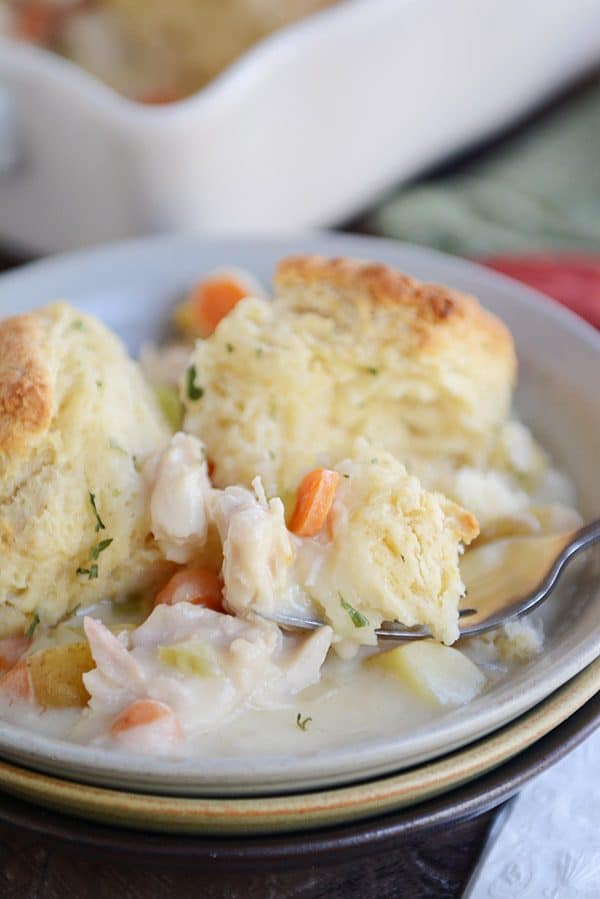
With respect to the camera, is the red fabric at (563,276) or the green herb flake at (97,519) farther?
the red fabric at (563,276)

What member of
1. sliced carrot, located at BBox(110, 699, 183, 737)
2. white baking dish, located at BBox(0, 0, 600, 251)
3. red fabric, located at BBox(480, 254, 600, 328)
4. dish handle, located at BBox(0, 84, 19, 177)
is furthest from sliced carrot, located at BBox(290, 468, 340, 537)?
dish handle, located at BBox(0, 84, 19, 177)

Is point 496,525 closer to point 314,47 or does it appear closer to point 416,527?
point 416,527

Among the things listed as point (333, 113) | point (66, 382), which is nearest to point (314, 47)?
point (333, 113)

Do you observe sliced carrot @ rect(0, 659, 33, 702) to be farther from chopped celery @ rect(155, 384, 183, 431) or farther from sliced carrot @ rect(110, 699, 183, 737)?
chopped celery @ rect(155, 384, 183, 431)

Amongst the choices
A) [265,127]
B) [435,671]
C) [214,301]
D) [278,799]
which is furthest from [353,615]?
[265,127]

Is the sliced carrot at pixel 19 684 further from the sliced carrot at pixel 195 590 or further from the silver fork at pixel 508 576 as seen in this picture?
the silver fork at pixel 508 576

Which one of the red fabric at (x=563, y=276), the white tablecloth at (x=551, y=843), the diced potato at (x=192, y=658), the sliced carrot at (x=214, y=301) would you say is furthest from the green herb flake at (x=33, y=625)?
the red fabric at (x=563, y=276)

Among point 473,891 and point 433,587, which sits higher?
point 433,587
